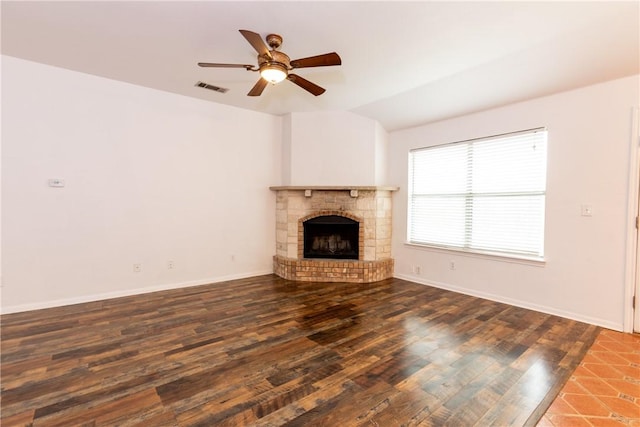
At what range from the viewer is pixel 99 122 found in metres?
3.62

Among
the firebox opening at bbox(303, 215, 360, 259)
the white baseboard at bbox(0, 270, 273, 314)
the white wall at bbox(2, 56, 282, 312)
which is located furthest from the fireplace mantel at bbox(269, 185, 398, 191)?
the white baseboard at bbox(0, 270, 273, 314)

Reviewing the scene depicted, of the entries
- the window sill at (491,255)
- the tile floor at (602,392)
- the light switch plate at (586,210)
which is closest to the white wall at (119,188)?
the window sill at (491,255)

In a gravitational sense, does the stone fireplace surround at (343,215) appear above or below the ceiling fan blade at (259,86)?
below

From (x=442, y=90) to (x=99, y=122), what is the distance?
430 cm

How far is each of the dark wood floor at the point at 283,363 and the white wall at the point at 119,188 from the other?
0.55 m

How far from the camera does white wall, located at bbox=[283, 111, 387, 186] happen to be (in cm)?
483

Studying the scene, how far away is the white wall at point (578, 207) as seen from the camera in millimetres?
2949

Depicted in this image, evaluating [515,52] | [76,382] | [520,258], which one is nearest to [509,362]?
[520,258]

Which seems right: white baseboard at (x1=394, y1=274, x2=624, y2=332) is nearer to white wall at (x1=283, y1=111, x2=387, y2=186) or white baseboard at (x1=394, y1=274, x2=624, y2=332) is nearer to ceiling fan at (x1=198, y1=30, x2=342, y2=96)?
white wall at (x1=283, y1=111, x2=387, y2=186)

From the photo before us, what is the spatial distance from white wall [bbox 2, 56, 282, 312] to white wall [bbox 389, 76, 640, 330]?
11.9ft

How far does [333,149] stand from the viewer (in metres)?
4.88

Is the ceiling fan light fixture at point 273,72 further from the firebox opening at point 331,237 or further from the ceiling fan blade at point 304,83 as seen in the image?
the firebox opening at point 331,237

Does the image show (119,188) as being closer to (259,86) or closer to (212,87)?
(212,87)

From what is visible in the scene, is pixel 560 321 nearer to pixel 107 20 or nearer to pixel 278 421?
pixel 278 421
